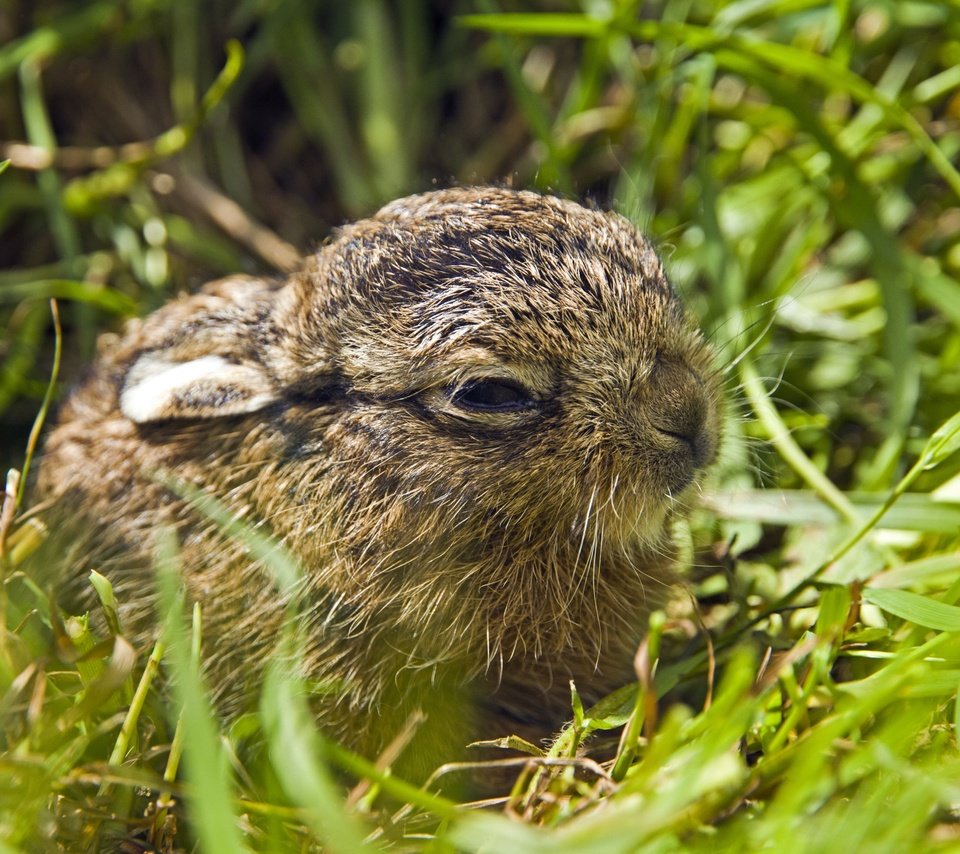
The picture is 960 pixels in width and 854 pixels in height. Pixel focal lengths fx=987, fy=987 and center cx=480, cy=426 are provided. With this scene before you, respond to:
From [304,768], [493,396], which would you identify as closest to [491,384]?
[493,396]

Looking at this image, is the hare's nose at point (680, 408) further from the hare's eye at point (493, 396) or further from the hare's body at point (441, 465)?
the hare's eye at point (493, 396)

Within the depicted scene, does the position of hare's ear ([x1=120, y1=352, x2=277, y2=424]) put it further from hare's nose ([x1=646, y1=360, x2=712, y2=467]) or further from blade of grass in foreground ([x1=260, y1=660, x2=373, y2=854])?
hare's nose ([x1=646, y1=360, x2=712, y2=467])

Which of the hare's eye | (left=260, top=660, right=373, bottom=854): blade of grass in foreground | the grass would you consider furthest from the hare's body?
(left=260, top=660, right=373, bottom=854): blade of grass in foreground

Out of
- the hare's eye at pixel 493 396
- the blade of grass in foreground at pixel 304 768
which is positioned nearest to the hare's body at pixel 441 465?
the hare's eye at pixel 493 396

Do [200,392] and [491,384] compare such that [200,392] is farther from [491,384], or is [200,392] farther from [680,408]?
[680,408]

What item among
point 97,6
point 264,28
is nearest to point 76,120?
point 97,6

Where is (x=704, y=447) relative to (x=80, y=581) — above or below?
above

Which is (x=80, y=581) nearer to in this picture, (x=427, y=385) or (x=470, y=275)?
(x=427, y=385)
